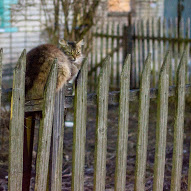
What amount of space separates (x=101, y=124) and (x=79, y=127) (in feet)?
0.62

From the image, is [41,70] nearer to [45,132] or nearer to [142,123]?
[45,132]

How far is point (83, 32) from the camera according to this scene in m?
8.42

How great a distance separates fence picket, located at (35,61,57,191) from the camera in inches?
111

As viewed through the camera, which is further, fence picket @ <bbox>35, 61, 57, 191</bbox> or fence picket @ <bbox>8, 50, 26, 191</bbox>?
fence picket @ <bbox>35, 61, 57, 191</bbox>

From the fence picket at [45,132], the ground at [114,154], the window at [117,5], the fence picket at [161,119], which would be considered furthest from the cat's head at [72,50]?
the window at [117,5]

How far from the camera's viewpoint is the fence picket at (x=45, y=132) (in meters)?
2.82

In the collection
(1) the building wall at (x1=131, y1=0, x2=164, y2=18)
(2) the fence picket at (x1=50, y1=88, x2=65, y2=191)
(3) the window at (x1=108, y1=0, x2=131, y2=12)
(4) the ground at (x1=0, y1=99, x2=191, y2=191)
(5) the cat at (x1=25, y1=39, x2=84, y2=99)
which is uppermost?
(1) the building wall at (x1=131, y1=0, x2=164, y2=18)

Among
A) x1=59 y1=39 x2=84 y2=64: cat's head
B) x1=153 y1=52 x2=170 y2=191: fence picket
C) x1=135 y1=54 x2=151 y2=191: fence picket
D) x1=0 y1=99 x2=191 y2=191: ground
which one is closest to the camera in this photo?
x1=135 y1=54 x2=151 y2=191: fence picket

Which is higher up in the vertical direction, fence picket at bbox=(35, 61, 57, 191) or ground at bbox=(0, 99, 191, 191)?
fence picket at bbox=(35, 61, 57, 191)

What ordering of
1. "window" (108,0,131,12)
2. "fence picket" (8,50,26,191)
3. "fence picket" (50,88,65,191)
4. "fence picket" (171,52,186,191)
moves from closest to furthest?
"fence picket" (8,50,26,191) → "fence picket" (50,88,65,191) → "fence picket" (171,52,186,191) → "window" (108,0,131,12)

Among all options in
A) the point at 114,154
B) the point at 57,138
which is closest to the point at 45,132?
the point at 57,138

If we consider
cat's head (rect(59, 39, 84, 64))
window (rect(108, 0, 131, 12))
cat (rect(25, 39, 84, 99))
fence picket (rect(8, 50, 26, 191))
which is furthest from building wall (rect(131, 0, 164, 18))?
fence picket (rect(8, 50, 26, 191))

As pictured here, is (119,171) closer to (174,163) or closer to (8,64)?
(174,163)

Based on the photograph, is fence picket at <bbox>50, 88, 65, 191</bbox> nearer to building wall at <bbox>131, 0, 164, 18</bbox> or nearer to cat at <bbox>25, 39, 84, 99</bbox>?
cat at <bbox>25, 39, 84, 99</bbox>
